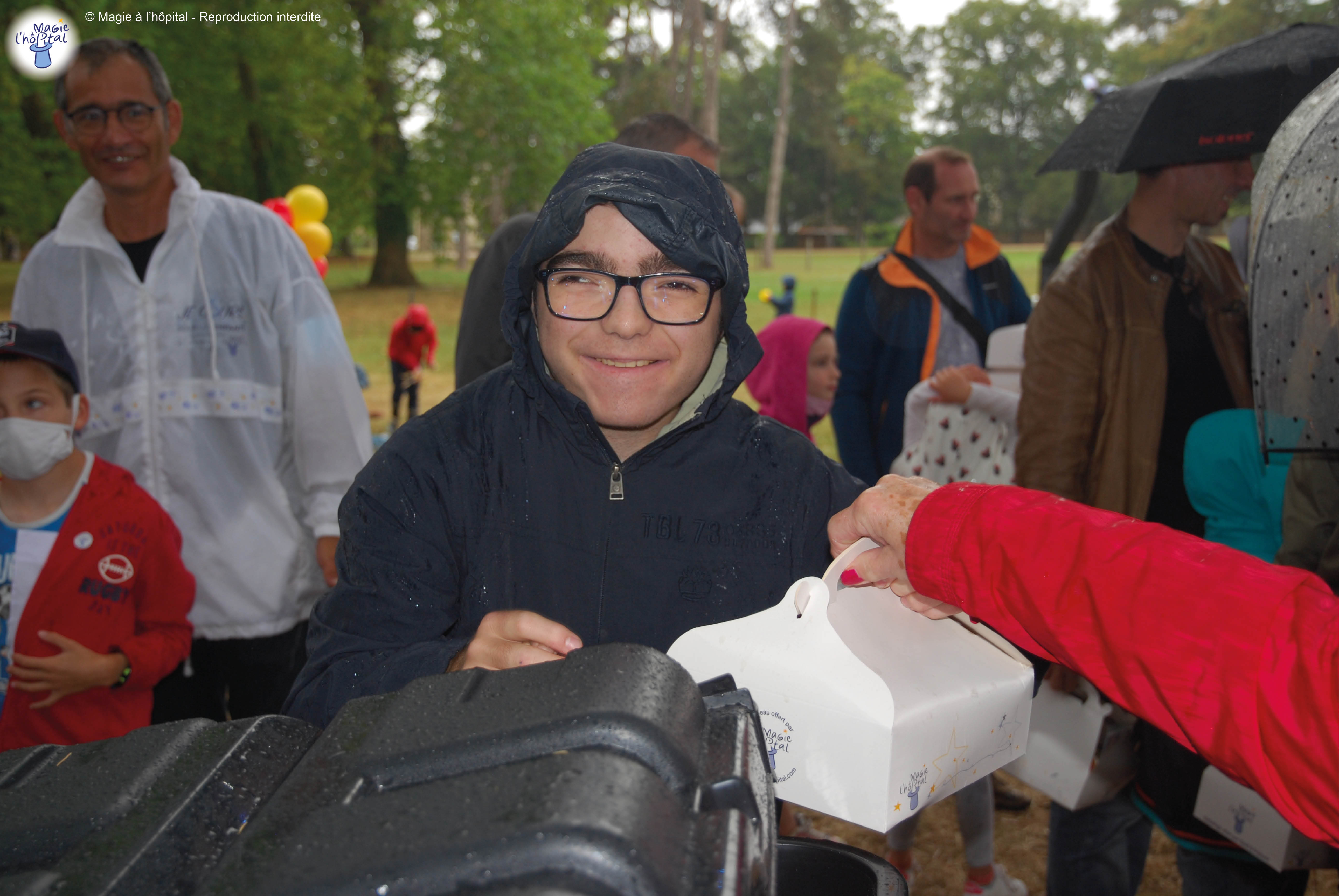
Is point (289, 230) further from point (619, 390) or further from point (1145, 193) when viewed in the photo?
point (1145, 193)

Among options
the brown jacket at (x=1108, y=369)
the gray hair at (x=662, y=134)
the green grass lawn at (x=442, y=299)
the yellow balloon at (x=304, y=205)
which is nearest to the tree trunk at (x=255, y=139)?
the green grass lawn at (x=442, y=299)

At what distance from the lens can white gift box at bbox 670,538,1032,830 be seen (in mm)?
1135

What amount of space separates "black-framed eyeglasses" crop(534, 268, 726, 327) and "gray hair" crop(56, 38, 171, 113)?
6.13ft

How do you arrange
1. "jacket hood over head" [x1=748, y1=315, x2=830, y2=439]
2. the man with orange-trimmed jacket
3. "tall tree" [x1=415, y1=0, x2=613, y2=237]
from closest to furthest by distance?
the man with orange-trimmed jacket → "jacket hood over head" [x1=748, y1=315, x2=830, y2=439] → "tall tree" [x1=415, y1=0, x2=613, y2=237]

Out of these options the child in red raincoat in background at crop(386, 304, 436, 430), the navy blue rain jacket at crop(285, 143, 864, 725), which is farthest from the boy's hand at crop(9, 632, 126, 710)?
the child in red raincoat in background at crop(386, 304, 436, 430)

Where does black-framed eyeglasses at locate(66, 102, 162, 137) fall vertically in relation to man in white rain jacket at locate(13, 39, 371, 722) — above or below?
above

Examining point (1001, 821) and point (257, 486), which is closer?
point (257, 486)

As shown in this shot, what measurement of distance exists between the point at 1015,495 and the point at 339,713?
923 millimetres

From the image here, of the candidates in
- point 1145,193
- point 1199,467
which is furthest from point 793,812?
point 1145,193

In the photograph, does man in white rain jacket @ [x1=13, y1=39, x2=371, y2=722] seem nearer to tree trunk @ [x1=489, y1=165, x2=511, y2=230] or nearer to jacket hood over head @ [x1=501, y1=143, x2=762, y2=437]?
jacket hood over head @ [x1=501, y1=143, x2=762, y2=437]

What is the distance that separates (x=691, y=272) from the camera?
1.52 metres

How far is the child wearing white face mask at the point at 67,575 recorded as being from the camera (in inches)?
93.0

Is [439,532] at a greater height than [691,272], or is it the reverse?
[691,272]

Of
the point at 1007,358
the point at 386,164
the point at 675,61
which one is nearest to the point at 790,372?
the point at 1007,358
